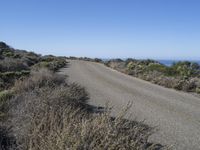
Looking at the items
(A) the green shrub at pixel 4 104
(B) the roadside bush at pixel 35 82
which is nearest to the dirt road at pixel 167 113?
(B) the roadside bush at pixel 35 82

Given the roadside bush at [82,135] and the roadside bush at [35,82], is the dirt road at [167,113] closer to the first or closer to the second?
the roadside bush at [82,135]

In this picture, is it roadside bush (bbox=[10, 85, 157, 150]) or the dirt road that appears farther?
the dirt road

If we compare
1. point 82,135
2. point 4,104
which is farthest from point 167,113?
point 82,135

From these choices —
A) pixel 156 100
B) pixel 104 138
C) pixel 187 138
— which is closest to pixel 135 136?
pixel 104 138

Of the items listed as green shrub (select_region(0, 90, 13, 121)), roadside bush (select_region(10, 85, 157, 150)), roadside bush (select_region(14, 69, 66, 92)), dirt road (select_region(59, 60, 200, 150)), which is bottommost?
dirt road (select_region(59, 60, 200, 150))

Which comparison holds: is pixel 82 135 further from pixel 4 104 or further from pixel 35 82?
pixel 35 82

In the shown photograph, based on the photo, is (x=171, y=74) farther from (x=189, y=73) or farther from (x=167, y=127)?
(x=167, y=127)

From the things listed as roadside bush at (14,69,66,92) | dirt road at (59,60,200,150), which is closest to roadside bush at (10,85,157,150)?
dirt road at (59,60,200,150)

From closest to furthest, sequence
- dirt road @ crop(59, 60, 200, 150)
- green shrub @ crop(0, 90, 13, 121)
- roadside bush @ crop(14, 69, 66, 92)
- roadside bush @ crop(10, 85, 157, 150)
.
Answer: roadside bush @ crop(10, 85, 157, 150)
green shrub @ crop(0, 90, 13, 121)
dirt road @ crop(59, 60, 200, 150)
roadside bush @ crop(14, 69, 66, 92)

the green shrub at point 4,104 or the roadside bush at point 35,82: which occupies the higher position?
the roadside bush at point 35,82

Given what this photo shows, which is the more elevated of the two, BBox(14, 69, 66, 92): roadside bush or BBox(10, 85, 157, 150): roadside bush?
BBox(10, 85, 157, 150): roadside bush

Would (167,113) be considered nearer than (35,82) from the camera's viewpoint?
No

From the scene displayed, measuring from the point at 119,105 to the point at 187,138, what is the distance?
5993mm

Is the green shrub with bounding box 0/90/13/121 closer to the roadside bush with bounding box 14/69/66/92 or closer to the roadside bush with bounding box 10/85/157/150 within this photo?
the roadside bush with bounding box 14/69/66/92
